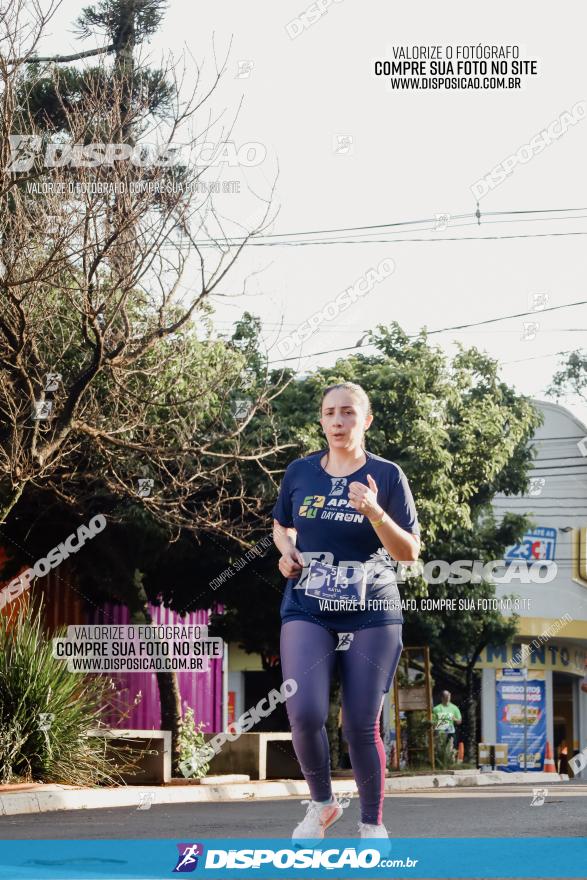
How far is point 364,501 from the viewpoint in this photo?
4824 millimetres

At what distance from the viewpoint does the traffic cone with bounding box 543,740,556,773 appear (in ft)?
115

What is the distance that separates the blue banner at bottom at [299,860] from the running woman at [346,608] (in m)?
0.17

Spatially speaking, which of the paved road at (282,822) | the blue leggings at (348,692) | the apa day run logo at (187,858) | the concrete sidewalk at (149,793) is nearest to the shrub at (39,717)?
the concrete sidewalk at (149,793)

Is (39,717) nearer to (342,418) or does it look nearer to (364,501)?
(342,418)

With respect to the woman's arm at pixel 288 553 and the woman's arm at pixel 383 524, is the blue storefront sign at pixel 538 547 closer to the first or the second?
the woman's arm at pixel 288 553

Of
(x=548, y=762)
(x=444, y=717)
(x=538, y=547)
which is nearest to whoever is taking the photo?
(x=444, y=717)

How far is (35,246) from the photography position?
40.3 ft

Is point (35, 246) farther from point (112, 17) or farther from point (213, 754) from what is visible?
point (213, 754)

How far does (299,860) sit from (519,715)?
32.7m

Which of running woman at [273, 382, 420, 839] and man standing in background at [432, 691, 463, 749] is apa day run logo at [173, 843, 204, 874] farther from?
man standing in background at [432, 691, 463, 749]

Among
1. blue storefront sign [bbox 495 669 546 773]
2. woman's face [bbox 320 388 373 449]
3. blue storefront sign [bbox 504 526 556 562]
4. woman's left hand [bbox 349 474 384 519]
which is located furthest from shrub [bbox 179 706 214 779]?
blue storefront sign [bbox 504 526 556 562]

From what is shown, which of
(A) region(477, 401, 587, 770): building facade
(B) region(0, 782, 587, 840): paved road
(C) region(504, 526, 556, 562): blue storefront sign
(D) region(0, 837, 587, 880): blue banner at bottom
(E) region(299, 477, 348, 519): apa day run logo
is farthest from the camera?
(C) region(504, 526, 556, 562): blue storefront sign

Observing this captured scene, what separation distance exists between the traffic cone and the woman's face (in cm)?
3127

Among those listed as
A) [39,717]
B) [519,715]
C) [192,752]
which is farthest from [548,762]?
[39,717]
